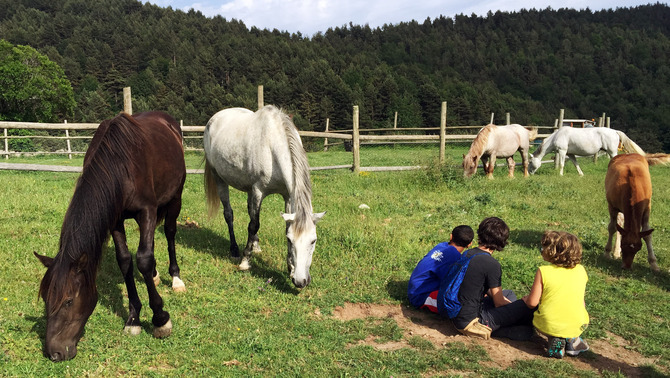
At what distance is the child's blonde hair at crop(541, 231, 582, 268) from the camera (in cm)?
324

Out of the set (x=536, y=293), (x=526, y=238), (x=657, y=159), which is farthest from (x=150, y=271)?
(x=657, y=159)

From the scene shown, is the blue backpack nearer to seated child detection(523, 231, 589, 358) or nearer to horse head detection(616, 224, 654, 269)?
seated child detection(523, 231, 589, 358)

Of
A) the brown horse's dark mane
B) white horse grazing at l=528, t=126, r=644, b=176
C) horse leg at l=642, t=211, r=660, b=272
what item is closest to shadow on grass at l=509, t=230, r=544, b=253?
horse leg at l=642, t=211, r=660, b=272

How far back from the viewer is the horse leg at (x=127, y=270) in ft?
11.1

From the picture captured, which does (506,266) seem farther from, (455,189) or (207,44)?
(207,44)

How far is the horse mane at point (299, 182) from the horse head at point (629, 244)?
12.3 ft

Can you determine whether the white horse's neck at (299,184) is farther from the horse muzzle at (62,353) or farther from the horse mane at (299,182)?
the horse muzzle at (62,353)

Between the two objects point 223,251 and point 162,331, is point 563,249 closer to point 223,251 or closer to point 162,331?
point 162,331

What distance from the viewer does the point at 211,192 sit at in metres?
6.17

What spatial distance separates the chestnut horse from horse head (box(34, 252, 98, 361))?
18.1 feet

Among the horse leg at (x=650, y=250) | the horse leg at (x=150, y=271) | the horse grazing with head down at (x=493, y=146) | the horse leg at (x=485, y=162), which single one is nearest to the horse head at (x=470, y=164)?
the horse grazing with head down at (x=493, y=146)

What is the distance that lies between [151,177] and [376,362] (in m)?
2.34

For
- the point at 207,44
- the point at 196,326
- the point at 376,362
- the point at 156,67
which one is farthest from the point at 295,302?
the point at 207,44

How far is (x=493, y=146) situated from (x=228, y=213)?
9273 millimetres
